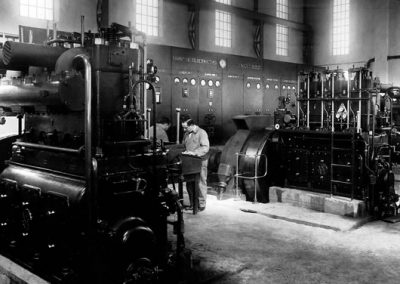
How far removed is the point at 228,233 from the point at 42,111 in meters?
2.89

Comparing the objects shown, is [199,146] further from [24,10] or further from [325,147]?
[24,10]

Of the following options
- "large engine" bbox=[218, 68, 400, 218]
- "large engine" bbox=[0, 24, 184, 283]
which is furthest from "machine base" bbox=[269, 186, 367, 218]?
"large engine" bbox=[0, 24, 184, 283]

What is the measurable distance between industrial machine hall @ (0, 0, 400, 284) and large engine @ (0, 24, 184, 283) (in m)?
0.01

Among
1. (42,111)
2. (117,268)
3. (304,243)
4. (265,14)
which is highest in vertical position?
(265,14)

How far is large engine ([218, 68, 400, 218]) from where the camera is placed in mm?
6809

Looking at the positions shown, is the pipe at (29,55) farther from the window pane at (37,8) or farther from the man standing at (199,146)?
the window pane at (37,8)

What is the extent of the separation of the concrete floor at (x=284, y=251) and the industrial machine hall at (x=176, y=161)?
0.09 ft

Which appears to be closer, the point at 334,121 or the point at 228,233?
the point at 228,233

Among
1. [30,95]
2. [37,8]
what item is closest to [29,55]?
[30,95]

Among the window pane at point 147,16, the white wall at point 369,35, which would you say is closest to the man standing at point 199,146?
the window pane at point 147,16

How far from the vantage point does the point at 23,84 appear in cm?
426

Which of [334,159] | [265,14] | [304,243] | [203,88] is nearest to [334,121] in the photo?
[334,159]

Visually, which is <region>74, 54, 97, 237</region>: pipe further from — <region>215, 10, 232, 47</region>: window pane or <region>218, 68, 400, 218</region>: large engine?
<region>215, 10, 232, 47</region>: window pane

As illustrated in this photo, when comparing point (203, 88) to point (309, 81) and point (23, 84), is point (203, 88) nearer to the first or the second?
point (309, 81)
